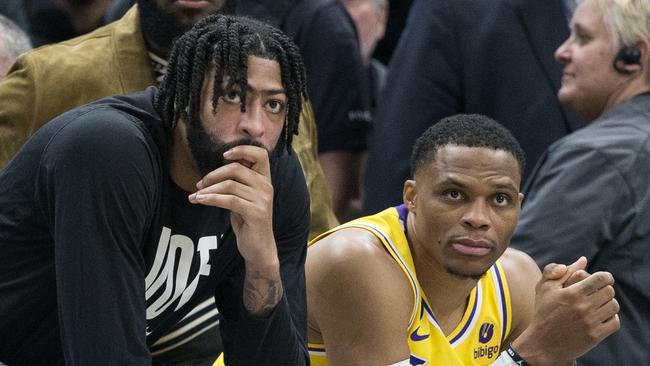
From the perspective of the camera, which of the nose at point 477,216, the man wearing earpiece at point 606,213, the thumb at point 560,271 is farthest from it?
the man wearing earpiece at point 606,213

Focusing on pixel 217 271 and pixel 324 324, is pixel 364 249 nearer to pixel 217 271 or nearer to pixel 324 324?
pixel 324 324

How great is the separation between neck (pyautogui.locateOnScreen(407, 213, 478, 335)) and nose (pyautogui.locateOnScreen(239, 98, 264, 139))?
0.84m

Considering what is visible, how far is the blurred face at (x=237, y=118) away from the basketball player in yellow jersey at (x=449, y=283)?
2.23ft

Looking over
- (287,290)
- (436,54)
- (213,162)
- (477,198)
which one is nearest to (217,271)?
(287,290)

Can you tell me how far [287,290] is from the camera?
3.00 metres

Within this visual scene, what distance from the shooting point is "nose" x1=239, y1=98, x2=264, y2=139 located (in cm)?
269

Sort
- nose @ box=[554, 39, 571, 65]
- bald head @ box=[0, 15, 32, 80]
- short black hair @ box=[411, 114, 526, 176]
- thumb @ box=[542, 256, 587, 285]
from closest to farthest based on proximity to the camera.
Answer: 1. thumb @ box=[542, 256, 587, 285]
2. short black hair @ box=[411, 114, 526, 176]
3. bald head @ box=[0, 15, 32, 80]
4. nose @ box=[554, 39, 571, 65]

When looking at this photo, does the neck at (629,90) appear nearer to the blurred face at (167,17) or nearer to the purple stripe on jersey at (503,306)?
the purple stripe on jersey at (503,306)

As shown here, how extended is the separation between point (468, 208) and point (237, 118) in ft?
2.82

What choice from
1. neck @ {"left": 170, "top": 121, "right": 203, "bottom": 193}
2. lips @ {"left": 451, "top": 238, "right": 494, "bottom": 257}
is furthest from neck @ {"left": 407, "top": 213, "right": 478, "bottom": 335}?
neck @ {"left": 170, "top": 121, "right": 203, "bottom": 193}

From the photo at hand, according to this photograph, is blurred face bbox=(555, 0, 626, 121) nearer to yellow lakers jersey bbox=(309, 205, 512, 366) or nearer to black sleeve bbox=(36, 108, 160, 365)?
yellow lakers jersey bbox=(309, 205, 512, 366)

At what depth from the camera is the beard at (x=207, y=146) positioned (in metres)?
2.68

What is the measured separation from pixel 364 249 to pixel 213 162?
→ 2.44 ft

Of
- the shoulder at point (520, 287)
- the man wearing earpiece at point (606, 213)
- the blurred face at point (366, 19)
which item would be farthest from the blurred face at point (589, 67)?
the blurred face at point (366, 19)
